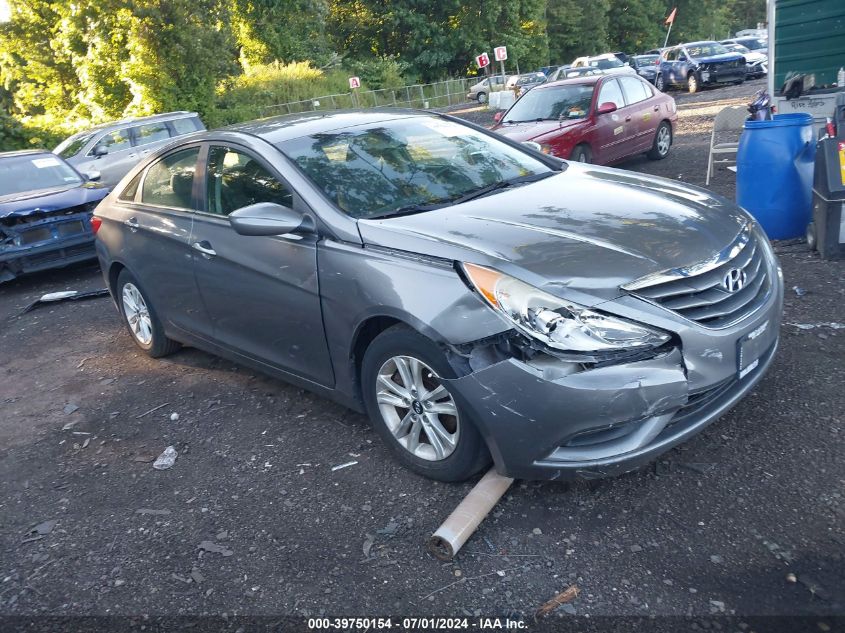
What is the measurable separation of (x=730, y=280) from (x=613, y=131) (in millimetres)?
7915

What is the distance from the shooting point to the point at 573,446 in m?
3.06

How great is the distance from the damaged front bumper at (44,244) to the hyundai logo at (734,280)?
7682 millimetres

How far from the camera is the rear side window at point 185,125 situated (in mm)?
16312

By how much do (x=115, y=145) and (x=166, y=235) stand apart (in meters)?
11.5

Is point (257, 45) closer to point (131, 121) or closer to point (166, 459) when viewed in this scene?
point (131, 121)

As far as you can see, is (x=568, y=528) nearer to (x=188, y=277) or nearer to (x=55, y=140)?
(x=188, y=277)

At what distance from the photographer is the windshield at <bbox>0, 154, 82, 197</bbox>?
31.2 ft

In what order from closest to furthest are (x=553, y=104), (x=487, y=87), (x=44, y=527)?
(x=44, y=527) < (x=553, y=104) < (x=487, y=87)

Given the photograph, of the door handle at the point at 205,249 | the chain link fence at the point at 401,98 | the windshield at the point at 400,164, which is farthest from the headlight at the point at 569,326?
the chain link fence at the point at 401,98

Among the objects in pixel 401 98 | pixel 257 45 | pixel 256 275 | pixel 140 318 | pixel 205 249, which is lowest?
pixel 401 98

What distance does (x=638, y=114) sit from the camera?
11.4m

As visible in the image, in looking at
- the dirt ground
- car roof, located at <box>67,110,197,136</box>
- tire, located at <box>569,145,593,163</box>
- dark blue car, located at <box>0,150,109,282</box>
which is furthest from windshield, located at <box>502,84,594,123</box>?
car roof, located at <box>67,110,197,136</box>

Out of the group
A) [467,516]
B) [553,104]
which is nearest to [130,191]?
[467,516]

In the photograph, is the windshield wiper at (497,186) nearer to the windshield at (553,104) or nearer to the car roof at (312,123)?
the car roof at (312,123)
